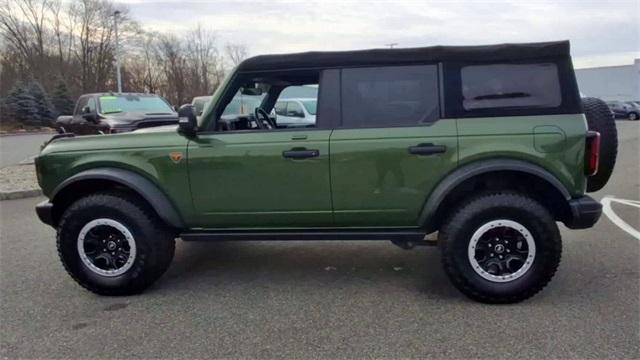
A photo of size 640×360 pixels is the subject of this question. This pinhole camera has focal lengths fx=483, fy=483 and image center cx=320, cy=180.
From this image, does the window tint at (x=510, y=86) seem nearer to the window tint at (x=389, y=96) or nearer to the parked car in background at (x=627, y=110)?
the window tint at (x=389, y=96)

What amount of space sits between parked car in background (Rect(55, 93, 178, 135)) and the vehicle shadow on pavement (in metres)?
5.13

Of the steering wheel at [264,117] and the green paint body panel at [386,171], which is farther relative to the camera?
the steering wheel at [264,117]

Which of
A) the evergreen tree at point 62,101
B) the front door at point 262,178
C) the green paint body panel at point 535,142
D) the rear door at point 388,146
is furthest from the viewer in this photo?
the evergreen tree at point 62,101

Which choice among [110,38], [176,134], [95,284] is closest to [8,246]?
[95,284]

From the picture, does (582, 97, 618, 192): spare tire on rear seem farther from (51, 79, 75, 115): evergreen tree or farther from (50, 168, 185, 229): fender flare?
(51, 79, 75, 115): evergreen tree

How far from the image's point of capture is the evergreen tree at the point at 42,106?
111 feet

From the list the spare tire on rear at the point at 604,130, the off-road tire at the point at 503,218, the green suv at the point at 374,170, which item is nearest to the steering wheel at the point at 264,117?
the green suv at the point at 374,170

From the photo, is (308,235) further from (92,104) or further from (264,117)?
(92,104)

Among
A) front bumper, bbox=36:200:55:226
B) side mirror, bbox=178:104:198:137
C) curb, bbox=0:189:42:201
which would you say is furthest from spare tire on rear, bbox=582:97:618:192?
curb, bbox=0:189:42:201

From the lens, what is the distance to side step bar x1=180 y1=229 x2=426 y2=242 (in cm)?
377

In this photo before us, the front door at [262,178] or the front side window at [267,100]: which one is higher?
the front side window at [267,100]

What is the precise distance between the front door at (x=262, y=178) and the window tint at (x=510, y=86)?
115cm

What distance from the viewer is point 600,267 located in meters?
4.28

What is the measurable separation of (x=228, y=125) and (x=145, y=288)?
4.96 feet
